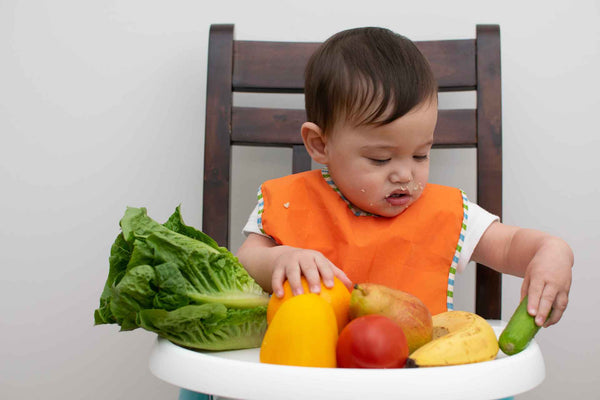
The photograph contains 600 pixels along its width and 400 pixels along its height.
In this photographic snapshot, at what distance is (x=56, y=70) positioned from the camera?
3.82ft

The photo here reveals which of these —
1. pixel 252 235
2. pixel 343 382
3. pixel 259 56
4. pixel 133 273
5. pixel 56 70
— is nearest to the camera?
pixel 343 382

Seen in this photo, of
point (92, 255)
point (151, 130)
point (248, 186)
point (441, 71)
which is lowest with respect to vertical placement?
point (92, 255)

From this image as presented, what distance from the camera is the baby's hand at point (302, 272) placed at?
2.12ft

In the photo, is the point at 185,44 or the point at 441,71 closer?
the point at 441,71

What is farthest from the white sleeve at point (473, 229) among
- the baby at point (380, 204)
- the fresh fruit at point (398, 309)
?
the fresh fruit at point (398, 309)

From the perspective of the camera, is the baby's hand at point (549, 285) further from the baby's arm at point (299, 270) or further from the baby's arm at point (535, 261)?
the baby's arm at point (299, 270)

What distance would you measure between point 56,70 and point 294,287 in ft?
2.75

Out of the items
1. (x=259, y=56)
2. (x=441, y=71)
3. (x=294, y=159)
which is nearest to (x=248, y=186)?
(x=294, y=159)

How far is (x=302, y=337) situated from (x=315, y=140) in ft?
1.54

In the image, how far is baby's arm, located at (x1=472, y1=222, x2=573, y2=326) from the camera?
676mm

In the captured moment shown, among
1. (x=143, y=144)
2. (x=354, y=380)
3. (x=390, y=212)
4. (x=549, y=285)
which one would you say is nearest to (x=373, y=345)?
(x=354, y=380)

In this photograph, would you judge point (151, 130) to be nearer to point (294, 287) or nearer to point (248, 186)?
point (248, 186)

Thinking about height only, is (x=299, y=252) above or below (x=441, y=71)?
below

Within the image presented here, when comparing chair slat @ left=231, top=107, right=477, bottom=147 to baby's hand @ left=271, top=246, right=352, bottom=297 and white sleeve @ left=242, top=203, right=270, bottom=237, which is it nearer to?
white sleeve @ left=242, top=203, right=270, bottom=237
